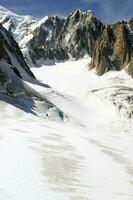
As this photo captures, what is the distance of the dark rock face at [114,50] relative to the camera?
11488 cm

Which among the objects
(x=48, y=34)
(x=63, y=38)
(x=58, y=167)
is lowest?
(x=58, y=167)

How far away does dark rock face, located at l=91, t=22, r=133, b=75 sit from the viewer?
377 feet

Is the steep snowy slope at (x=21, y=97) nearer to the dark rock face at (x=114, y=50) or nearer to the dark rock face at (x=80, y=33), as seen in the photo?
the dark rock face at (x=114, y=50)

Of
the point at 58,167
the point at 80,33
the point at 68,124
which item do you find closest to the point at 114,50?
the point at 80,33

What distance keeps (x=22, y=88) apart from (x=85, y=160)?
112ft

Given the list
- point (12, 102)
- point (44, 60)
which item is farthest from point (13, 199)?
point (44, 60)

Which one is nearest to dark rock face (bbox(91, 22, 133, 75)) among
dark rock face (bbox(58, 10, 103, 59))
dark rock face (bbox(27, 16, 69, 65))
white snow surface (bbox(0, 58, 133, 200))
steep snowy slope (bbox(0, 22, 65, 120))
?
dark rock face (bbox(58, 10, 103, 59))

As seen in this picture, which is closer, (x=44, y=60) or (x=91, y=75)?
(x=91, y=75)

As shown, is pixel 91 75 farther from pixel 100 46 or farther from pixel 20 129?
pixel 20 129

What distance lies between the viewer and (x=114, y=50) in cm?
12012

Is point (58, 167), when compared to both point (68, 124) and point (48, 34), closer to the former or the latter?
point (68, 124)

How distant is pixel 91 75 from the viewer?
113938mm

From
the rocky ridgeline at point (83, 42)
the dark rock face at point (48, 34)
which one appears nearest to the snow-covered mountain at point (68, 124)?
the rocky ridgeline at point (83, 42)

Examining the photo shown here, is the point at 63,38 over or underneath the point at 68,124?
over
